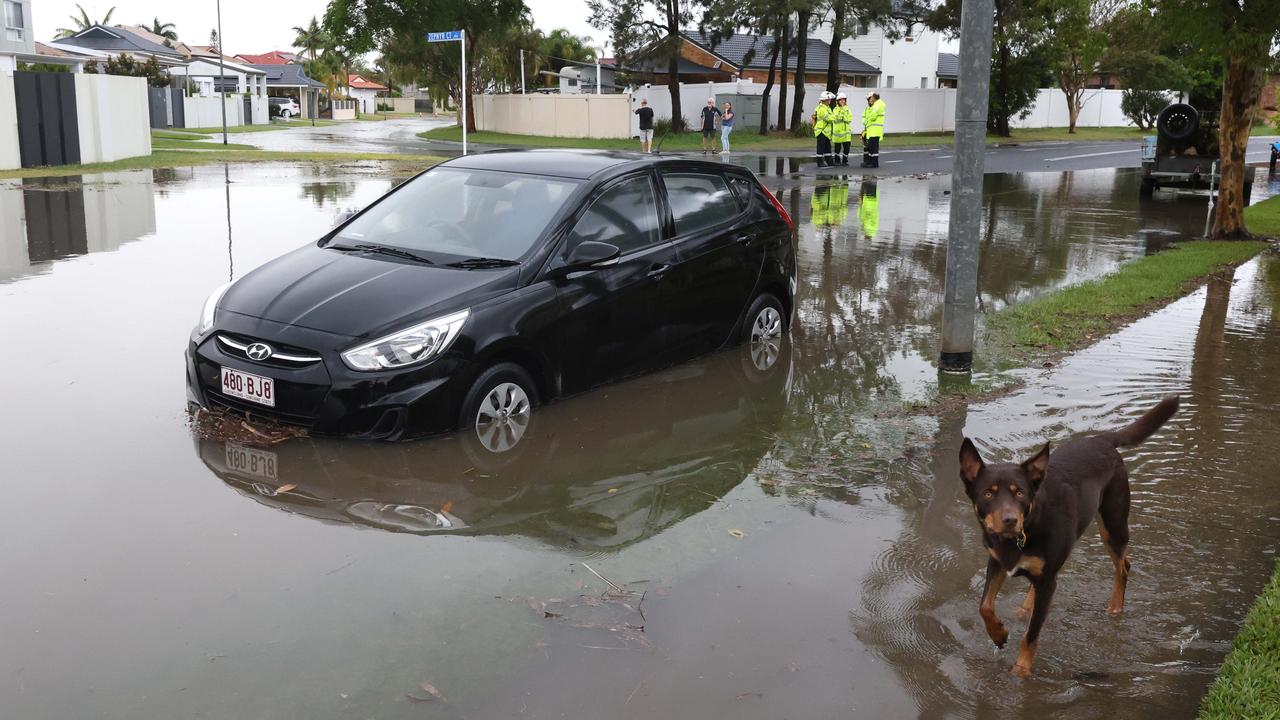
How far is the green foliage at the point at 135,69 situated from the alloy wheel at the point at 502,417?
191 feet

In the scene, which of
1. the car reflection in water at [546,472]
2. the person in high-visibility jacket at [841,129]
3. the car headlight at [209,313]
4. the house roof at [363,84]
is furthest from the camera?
the house roof at [363,84]

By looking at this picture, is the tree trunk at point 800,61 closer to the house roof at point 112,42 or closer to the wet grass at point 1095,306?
the wet grass at point 1095,306

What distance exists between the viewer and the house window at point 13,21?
48344mm

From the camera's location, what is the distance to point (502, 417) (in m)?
6.65

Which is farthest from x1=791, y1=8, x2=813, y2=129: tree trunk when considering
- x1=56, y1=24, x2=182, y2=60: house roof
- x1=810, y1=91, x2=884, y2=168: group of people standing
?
x1=56, y1=24, x2=182, y2=60: house roof

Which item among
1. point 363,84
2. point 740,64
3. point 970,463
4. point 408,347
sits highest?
point 363,84

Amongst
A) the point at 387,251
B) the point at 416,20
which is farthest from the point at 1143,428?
the point at 416,20

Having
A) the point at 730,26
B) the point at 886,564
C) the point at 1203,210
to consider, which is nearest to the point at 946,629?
the point at 886,564

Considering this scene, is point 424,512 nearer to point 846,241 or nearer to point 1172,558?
point 1172,558

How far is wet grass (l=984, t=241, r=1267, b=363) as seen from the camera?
945cm

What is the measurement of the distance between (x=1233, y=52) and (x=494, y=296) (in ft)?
37.1

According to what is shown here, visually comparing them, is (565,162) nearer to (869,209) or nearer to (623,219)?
(623,219)

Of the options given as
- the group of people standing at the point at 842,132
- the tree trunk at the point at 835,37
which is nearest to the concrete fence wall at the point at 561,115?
the tree trunk at the point at 835,37

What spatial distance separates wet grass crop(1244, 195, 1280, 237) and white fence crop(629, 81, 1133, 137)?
86.2ft
